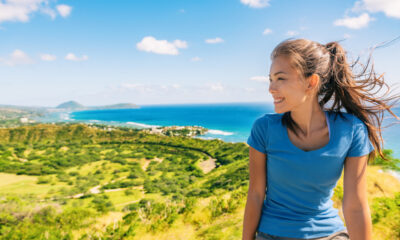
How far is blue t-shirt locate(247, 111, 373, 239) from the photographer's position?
117 centimetres

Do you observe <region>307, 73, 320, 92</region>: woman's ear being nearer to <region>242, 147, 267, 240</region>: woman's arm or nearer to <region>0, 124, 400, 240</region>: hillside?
<region>242, 147, 267, 240</region>: woman's arm

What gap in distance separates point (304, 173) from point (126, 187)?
44.9 m

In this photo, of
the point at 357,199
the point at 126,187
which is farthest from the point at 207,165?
the point at 357,199

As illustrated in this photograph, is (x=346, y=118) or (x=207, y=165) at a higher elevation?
(x=346, y=118)

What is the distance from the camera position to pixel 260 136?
50.5 inches

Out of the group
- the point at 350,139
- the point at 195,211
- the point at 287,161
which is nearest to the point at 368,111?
the point at 350,139

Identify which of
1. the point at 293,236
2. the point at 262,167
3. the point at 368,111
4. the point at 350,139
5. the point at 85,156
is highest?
the point at 368,111

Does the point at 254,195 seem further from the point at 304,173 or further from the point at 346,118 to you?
the point at 346,118

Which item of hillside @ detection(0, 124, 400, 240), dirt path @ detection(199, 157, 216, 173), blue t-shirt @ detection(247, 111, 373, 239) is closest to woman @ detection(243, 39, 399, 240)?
blue t-shirt @ detection(247, 111, 373, 239)

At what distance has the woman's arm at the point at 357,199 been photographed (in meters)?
1.19

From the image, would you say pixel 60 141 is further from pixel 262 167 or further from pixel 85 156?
pixel 262 167

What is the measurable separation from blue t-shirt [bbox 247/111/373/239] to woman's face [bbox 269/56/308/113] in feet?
0.38

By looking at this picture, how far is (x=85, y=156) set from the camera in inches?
2450

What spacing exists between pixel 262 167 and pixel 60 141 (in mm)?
89535
